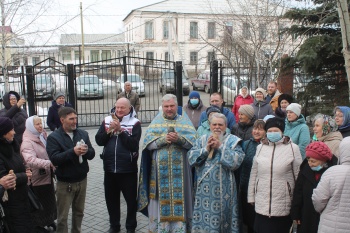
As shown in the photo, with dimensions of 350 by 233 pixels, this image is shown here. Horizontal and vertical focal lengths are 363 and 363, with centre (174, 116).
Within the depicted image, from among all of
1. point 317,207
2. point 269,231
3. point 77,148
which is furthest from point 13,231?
point 317,207

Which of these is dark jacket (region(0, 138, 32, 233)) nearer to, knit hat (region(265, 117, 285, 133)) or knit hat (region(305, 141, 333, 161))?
knit hat (region(265, 117, 285, 133))

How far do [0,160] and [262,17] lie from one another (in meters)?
10.6

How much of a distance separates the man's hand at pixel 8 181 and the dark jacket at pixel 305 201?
2.76 meters

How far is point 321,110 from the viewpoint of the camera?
26.0 ft

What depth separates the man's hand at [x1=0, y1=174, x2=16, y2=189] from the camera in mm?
3434

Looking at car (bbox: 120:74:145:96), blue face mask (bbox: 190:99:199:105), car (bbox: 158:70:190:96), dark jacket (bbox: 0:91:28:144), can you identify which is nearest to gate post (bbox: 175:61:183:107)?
car (bbox: 158:70:190:96)

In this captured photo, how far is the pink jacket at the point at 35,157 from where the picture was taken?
459cm

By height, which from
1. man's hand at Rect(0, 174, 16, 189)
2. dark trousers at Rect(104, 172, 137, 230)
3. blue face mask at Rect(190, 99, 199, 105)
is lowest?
dark trousers at Rect(104, 172, 137, 230)

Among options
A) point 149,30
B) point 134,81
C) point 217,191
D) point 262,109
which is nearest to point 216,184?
point 217,191

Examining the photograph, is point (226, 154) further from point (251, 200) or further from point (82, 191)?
point (82, 191)

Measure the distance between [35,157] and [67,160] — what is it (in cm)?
62

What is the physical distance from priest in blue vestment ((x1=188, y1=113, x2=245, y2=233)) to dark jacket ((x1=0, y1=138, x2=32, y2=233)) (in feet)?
5.95

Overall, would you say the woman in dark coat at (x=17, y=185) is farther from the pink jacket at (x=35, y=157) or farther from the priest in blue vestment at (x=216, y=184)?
the priest in blue vestment at (x=216, y=184)

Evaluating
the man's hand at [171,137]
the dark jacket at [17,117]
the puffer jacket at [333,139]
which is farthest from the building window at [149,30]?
the puffer jacket at [333,139]
